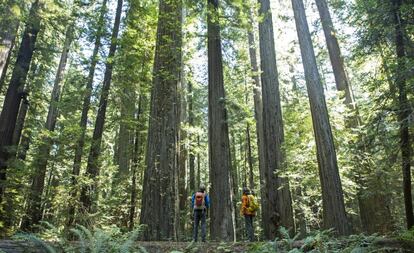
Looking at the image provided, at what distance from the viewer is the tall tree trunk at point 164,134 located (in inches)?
282

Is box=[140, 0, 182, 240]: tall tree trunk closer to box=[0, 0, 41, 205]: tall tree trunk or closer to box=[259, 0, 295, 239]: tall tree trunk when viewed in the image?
box=[259, 0, 295, 239]: tall tree trunk

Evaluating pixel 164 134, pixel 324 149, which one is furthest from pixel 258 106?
pixel 164 134

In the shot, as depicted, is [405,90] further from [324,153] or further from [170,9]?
[170,9]

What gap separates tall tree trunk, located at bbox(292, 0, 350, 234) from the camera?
7492mm

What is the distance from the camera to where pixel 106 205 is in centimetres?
1200

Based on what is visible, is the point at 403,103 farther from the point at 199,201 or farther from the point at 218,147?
the point at 199,201

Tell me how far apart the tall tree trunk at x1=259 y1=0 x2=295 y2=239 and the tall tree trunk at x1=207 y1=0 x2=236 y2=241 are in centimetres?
138

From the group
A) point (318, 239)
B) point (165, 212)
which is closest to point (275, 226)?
point (165, 212)

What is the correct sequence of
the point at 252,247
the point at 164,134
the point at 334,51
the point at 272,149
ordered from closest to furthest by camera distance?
the point at 252,247
the point at 164,134
the point at 272,149
the point at 334,51

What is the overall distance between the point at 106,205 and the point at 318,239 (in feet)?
30.0

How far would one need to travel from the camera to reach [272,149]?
32.7 feet

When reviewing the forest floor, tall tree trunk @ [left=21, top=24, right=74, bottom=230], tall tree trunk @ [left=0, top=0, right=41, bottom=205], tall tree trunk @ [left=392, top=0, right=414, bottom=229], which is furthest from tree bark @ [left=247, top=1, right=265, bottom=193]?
the forest floor

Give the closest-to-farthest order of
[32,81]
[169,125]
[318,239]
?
[318,239] < [169,125] < [32,81]

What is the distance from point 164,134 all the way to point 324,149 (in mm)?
3862
